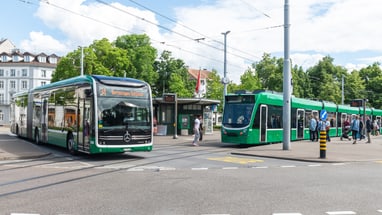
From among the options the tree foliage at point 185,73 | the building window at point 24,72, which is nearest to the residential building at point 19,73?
the building window at point 24,72

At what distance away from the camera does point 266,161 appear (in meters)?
15.6

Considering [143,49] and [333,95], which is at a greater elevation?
[143,49]

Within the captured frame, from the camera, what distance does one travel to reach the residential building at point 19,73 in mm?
92562

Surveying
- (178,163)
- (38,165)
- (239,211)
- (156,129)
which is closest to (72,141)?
(38,165)

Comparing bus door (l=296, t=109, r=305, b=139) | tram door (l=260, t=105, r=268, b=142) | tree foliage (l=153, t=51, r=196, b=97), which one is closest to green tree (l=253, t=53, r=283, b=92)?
tree foliage (l=153, t=51, r=196, b=97)

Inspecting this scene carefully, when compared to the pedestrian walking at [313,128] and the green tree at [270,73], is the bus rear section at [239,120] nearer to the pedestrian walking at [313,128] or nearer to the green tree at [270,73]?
the pedestrian walking at [313,128]

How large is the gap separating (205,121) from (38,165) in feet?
87.1

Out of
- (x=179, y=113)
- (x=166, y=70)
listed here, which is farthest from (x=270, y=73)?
(x=179, y=113)

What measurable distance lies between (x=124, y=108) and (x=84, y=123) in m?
1.61

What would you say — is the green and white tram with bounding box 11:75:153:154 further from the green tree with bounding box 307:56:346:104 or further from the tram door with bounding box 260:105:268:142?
the green tree with bounding box 307:56:346:104

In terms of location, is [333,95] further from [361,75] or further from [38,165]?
[38,165]

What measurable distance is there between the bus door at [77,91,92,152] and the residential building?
82273mm

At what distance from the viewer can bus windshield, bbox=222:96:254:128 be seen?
21.8 m

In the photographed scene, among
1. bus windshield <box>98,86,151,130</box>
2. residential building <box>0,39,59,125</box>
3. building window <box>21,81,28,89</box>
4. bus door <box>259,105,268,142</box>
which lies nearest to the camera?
bus windshield <box>98,86,151,130</box>
